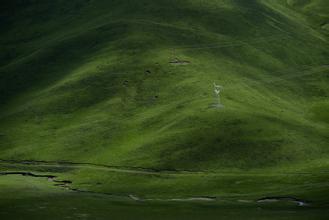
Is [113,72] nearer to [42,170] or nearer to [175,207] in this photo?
[42,170]

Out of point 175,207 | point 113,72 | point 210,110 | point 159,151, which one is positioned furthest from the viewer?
point 113,72

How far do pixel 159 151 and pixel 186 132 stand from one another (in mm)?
8554

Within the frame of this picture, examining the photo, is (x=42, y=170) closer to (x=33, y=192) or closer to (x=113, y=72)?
(x=33, y=192)

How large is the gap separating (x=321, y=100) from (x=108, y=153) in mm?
71506

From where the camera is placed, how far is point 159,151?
141 m

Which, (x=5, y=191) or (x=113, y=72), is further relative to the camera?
(x=113, y=72)

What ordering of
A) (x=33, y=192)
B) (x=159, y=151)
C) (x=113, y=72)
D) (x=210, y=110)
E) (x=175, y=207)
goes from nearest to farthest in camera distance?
(x=175, y=207) < (x=33, y=192) < (x=159, y=151) < (x=210, y=110) < (x=113, y=72)

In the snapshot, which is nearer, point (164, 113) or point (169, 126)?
point (169, 126)

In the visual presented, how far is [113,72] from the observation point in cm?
18638

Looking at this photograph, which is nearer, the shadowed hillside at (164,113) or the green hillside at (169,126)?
the green hillside at (169,126)

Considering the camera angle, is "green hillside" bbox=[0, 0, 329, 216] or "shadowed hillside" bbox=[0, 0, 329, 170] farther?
"shadowed hillside" bbox=[0, 0, 329, 170]

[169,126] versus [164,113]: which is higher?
[164,113]

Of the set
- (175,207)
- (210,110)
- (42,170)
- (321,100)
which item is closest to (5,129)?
(42,170)

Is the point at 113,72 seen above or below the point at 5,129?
above
